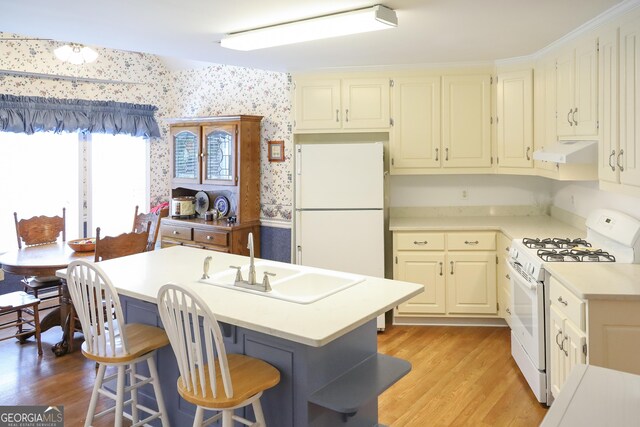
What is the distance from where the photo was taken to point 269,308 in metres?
2.23

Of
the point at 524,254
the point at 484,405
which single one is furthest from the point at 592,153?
the point at 484,405

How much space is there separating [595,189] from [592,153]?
89 cm

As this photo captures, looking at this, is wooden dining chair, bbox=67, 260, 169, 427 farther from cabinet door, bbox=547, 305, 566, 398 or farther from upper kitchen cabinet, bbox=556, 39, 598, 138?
upper kitchen cabinet, bbox=556, 39, 598, 138

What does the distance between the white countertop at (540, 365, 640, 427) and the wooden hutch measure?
4.14 meters

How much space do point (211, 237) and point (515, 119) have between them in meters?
3.09

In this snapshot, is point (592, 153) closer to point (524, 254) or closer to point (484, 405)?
point (524, 254)

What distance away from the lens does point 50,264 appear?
12.6 ft

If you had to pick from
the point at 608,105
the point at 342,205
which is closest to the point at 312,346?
the point at 608,105

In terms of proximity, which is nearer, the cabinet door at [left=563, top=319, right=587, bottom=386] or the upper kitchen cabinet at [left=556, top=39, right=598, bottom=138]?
the cabinet door at [left=563, top=319, right=587, bottom=386]

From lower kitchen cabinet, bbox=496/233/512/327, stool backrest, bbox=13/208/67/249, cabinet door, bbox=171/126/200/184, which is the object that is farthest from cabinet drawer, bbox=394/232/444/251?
stool backrest, bbox=13/208/67/249

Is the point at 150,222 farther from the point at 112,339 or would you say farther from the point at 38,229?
the point at 112,339

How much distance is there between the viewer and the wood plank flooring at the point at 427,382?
3070 millimetres

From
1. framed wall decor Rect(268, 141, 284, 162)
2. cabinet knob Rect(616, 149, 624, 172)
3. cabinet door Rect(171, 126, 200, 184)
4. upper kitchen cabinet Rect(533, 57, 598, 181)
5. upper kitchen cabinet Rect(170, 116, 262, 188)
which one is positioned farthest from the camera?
cabinet door Rect(171, 126, 200, 184)

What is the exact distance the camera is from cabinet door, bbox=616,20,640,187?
104 inches
